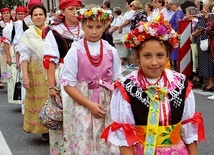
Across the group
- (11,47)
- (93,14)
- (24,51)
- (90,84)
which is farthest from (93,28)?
(11,47)

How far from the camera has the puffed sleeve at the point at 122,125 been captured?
3.02 metres

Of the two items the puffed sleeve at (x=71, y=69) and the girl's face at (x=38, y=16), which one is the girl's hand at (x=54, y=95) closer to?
the puffed sleeve at (x=71, y=69)

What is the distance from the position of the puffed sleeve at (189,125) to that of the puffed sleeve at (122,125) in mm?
309

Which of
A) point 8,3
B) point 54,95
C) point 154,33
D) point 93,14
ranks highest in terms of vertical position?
point 8,3

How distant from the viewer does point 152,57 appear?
119 inches

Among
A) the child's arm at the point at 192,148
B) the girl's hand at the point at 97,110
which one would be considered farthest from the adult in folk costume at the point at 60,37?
the child's arm at the point at 192,148

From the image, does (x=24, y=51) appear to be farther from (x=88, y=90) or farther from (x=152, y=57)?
(x=152, y=57)

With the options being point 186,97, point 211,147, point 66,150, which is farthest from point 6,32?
point 186,97

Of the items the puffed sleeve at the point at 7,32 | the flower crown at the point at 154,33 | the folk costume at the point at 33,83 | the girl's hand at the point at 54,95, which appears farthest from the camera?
the puffed sleeve at the point at 7,32

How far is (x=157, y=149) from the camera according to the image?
3045 mm

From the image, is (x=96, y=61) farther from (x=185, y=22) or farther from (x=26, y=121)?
(x=185, y=22)

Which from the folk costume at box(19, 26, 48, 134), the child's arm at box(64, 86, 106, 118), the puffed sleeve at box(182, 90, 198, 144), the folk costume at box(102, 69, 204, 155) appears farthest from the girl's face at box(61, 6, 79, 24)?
the puffed sleeve at box(182, 90, 198, 144)

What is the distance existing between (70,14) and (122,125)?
6.39ft

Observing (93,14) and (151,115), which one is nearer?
(151,115)
